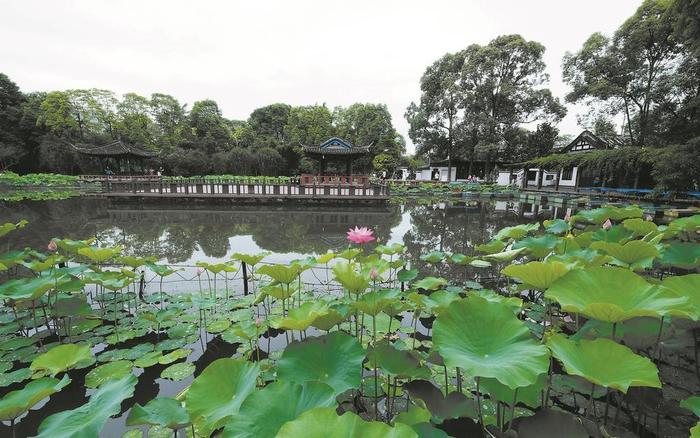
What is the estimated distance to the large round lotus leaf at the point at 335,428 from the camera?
2.68 ft

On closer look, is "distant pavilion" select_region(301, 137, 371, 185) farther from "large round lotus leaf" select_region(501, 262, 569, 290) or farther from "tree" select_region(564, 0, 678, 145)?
"large round lotus leaf" select_region(501, 262, 569, 290)

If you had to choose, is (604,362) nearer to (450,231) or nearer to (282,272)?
(282,272)

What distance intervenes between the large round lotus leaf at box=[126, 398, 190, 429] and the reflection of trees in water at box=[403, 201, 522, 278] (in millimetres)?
4975

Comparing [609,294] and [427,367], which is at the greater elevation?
[609,294]

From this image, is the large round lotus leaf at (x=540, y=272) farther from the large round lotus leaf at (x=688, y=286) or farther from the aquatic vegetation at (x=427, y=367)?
the large round lotus leaf at (x=688, y=286)

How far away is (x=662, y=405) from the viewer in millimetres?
1598

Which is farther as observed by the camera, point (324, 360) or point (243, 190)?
point (243, 190)

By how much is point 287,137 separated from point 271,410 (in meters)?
35.1

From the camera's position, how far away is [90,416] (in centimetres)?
118

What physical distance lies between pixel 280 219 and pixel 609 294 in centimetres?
1230

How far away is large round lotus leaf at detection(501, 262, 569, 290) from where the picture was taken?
1.56m

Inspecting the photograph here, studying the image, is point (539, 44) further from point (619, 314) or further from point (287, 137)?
point (619, 314)

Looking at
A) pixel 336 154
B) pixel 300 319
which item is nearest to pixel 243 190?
pixel 336 154

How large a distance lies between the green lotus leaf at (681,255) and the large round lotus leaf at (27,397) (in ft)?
11.7
